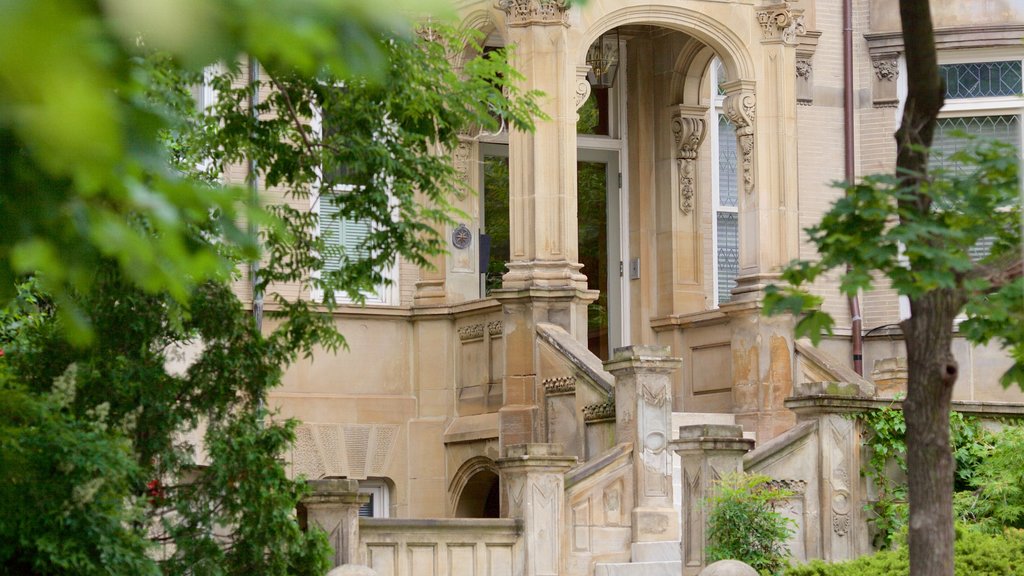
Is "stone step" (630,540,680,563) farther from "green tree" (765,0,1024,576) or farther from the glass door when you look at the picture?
"green tree" (765,0,1024,576)

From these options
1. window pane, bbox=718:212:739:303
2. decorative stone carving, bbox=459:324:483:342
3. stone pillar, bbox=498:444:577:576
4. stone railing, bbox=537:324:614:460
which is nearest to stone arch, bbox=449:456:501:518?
decorative stone carving, bbox=459:324:483:342

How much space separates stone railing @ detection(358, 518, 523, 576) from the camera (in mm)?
13586

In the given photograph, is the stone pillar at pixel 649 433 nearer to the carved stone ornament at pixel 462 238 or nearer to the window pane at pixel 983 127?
the carved stone ornament at pixel 462 238

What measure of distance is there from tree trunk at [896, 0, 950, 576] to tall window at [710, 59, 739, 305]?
39.7 feet

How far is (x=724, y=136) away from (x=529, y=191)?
4469 mm

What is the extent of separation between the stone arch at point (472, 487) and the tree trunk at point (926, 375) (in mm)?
10372

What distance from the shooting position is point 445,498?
19.2m

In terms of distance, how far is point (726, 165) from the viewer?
69.1 ft

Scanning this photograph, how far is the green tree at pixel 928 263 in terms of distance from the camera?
7.52 meters

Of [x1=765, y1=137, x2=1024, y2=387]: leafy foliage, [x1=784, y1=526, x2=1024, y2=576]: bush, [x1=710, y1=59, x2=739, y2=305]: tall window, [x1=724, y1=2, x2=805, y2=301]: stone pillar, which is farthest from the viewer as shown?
[x1=710, y1=59, x2=739, y2=305]: tall window

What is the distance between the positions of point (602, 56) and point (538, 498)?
25.7ft

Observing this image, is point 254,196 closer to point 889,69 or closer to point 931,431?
point 931,431

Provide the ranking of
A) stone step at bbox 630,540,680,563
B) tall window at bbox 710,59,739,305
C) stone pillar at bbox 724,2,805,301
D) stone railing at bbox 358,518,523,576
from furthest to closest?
tall window at bbox 710,59,739,305 → stone pillar at bbox 724,2,805,301 → stone step at bbox 630,540,680,563 → stone railing at bbox 358,518,523,576

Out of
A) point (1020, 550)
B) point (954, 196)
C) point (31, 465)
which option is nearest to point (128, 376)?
point (31, 465)
